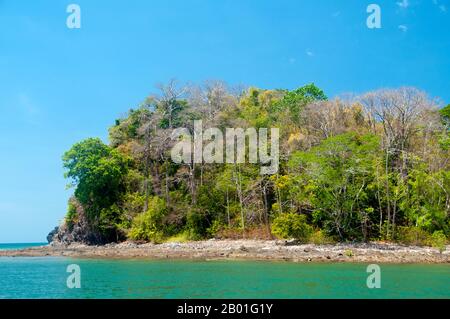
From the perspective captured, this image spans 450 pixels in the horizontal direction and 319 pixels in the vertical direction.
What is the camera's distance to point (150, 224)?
35250mm

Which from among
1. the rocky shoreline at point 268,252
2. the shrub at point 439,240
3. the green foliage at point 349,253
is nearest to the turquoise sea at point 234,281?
→ the rocky shoreline at point 268,252

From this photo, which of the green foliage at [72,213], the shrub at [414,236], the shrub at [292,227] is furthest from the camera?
the green foliage at [72,213]

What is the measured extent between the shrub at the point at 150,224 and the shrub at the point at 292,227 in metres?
10.5

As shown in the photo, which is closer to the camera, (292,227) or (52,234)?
(292,227)

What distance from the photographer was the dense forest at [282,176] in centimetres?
2844

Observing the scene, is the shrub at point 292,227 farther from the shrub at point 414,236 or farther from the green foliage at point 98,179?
the green foliage at point 98,179

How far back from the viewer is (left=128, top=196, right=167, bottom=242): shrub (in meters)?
35.1

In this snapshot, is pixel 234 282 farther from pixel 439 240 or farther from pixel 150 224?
pixel 150 224

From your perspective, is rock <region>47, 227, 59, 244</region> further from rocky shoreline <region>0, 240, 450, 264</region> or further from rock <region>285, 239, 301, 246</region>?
rock <region>285, 239, 301, 246</region>

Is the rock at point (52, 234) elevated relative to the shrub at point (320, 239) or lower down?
lower down

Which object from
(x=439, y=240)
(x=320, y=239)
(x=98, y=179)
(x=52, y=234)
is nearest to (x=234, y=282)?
(x=320, y=239)

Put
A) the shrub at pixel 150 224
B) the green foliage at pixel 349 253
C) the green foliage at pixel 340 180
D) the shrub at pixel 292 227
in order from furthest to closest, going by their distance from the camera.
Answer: the shrub at pixel 150 224, the shrub at pixel 292 227, the green foliage at pixel 340 180, the green foliage at pixel 349 253

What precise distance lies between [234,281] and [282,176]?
1612 cm
